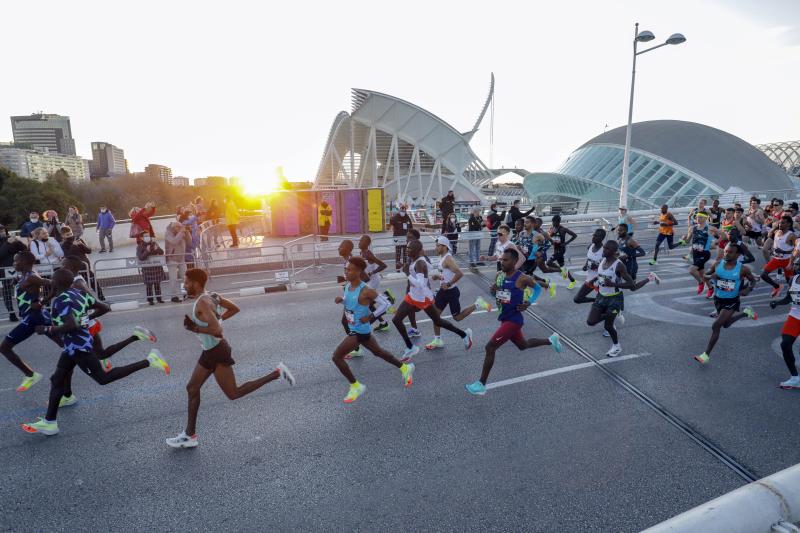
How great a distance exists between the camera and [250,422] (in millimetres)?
5477

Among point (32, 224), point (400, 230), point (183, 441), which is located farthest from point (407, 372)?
point (32, 224)

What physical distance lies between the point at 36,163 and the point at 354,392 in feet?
531

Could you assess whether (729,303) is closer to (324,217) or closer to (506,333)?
(506,333)

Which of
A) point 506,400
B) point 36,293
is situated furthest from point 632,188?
point 36,293

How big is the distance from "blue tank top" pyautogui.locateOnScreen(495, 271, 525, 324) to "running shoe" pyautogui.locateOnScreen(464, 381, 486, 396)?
85 cm

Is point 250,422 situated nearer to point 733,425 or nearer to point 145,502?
point 145,502

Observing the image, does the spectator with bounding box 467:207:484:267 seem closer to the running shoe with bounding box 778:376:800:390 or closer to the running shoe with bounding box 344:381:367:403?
the running shoe with bounding box 778:376:800:390

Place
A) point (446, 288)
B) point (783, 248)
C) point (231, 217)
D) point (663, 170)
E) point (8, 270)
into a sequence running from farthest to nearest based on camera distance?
1. point (663, 170)
2. point (231, 217)
3. point (8, 270)
4. point (783, 248)
5. point (446, 288)

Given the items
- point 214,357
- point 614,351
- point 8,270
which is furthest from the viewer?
point 8,270

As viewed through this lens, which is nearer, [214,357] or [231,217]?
[214,357]

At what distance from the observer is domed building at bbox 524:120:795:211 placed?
3894cm

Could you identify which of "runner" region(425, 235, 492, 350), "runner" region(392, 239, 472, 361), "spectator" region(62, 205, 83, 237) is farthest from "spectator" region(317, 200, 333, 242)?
"runner" region(392, 239, 472, 361)

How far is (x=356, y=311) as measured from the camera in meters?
5.73

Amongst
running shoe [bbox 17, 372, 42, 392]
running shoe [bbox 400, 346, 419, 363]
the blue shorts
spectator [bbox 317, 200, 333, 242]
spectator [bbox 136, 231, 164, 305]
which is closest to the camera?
the blue shorts
